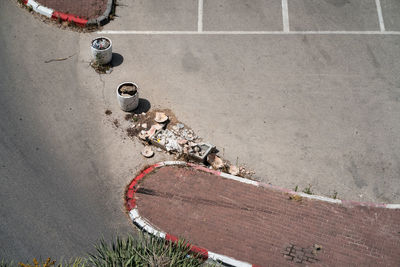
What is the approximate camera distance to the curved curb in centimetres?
1384

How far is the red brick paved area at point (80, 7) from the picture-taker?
14062mm

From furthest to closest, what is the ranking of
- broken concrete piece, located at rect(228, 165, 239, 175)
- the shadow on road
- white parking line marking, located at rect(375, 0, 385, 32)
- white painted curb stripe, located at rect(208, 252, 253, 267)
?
white parking line marking, located at rect(375, 0, 385, 32)
the shadow on road
broken concrete piece, located at rect(228, 165, 239, 175)
white painted curb stripe, located at rect(208, 252, 253, 267)

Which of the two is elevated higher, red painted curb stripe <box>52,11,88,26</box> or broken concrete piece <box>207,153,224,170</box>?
red painted curb stripe <box>52,11,88,26</box>

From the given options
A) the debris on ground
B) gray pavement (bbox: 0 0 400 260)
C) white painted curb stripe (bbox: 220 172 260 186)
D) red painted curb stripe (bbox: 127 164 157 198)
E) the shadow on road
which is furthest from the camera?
the shadow on road

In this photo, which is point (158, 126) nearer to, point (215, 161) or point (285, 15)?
point (215, 161)

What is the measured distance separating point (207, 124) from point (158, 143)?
4.64ft

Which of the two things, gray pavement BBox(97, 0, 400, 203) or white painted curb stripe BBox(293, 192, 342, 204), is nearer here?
white painted curb stripe BBox(293, 192, 342, 204)

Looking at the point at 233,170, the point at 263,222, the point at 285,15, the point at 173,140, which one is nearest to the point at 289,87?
the point at 285,15

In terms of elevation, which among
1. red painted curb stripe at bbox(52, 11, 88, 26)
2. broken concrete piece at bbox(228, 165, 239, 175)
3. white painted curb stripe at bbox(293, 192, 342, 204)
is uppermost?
red painted curb stripe at bbox(52, 11, 88, 26)

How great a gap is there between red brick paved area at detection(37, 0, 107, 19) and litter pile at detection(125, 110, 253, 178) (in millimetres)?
4054

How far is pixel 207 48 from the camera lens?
13.5 m

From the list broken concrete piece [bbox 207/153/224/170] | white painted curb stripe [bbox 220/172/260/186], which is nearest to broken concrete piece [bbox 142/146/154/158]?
broken concrete piece [bbox 207/153/224/170]

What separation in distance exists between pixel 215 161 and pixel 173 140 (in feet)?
3.79

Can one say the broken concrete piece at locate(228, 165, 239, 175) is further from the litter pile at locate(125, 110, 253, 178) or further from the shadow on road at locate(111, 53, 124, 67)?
the shadow on road at locate(111, 53, 124, 67)
